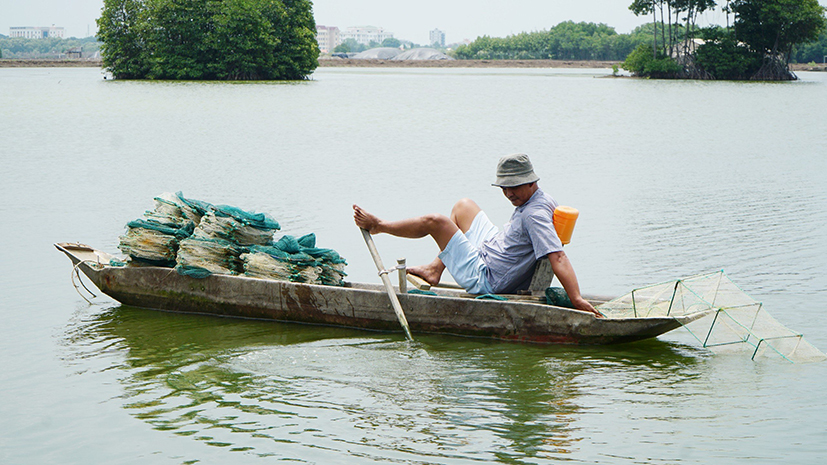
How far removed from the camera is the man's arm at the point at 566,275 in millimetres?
5789

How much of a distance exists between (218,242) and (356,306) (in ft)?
4.28

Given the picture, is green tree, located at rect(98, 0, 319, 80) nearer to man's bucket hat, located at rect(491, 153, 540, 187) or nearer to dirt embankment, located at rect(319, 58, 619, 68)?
dirt embankment, located at rect(319, 58, 619, 68)

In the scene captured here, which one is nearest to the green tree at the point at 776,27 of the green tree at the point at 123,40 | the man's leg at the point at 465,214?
the green tree at the point at 123,40

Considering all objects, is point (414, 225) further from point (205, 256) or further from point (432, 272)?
point (205, 256)

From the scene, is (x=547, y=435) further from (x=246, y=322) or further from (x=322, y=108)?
(x=322, y=108)

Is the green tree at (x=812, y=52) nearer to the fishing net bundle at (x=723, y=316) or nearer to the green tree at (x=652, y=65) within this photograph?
the green tree at (x=652, y=65)

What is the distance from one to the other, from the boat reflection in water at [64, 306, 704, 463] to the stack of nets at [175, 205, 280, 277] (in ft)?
1.52

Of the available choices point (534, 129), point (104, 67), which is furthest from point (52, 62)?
point (534, 129)

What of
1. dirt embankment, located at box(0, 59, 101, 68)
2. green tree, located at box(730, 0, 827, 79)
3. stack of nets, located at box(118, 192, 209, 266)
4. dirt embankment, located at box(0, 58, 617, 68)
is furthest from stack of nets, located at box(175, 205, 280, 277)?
dirt embankment, located at box(0, 58, 617, 68)

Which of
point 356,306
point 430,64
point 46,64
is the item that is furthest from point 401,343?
point 430,64

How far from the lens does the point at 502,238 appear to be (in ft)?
20.8

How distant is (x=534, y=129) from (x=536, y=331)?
18748 mm

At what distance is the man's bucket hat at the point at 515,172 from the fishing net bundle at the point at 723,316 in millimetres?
1121

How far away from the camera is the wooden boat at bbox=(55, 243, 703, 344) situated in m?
5.99
